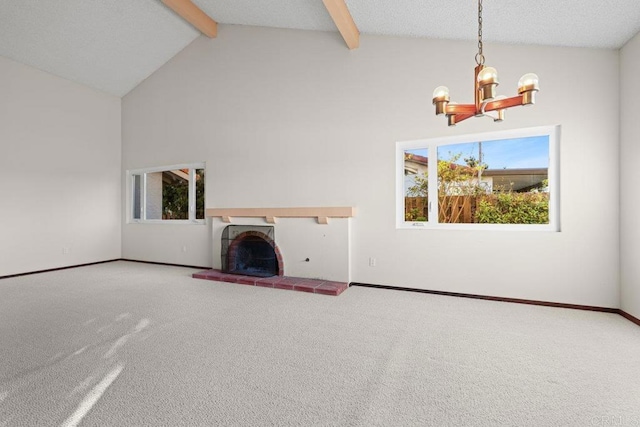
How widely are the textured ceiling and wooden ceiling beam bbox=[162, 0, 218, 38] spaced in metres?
0.12

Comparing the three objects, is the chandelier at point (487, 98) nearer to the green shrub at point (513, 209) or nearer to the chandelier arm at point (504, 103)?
the chandelier arm at point (504, 103)

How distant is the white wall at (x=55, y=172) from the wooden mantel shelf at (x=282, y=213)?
2535 mm

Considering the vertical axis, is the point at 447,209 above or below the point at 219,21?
below

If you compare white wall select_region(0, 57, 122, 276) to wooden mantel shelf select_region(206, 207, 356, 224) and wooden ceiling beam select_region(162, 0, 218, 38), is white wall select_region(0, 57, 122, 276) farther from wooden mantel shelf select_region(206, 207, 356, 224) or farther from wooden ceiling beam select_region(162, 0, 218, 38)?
wooden ceiling beam select_region(162, 0, 218, 38)

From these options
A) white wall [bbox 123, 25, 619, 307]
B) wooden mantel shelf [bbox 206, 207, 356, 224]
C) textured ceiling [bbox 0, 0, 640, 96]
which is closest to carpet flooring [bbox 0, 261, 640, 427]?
white wall [bbox 123, 25, 619, 307]

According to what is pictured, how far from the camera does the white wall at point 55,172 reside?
4.67 metres

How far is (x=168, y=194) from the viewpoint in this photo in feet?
19.3

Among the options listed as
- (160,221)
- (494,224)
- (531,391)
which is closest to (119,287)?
(160,221)

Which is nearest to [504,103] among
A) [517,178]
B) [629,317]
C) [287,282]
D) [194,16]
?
[517,178]

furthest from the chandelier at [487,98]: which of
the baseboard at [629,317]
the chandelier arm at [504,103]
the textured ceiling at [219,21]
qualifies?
the baseboard at [629,317]

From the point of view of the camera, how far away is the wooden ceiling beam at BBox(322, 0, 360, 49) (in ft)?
10.9

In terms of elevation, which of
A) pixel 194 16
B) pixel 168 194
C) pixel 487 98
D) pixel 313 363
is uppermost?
pixel 194 16

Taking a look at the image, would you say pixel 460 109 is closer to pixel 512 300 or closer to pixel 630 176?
pixel 630 176

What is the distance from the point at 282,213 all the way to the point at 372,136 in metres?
1.64
